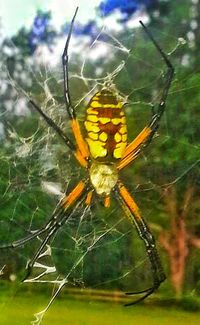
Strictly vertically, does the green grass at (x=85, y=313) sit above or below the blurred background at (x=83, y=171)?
below

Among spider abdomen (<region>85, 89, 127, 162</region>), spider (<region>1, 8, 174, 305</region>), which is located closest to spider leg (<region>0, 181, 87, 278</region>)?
spider (<region>1, 8, 174, 305</region>)

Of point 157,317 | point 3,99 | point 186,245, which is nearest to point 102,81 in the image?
point 3,99

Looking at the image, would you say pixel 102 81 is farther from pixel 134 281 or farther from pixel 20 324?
pixel 20 324

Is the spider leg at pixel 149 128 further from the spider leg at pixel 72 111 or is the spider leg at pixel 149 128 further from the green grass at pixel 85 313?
the green grass at pixel 85 313

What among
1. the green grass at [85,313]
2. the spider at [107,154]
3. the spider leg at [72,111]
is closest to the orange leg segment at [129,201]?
the spider at [107,154]

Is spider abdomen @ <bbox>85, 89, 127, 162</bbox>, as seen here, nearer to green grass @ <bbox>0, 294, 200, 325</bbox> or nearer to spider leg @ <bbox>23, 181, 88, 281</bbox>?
spider leg @ <bbox>23, 181, 88, 281</bbox>

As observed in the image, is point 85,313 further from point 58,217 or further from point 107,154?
point 107,154

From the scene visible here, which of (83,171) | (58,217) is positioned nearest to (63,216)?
(58,217)
